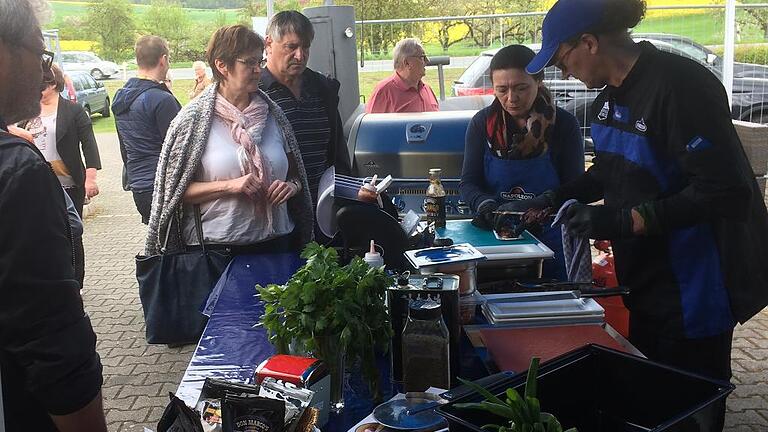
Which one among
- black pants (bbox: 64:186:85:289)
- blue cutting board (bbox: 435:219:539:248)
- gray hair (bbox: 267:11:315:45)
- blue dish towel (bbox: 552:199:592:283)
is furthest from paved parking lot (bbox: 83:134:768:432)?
gray hair (bbox: 267:11:315:45)

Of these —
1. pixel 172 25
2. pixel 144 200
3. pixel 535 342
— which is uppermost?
pixel 172 25

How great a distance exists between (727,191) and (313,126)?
2093 mm

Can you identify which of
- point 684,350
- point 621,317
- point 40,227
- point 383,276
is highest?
point 40,227

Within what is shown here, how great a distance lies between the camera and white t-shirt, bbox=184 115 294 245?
314 cm

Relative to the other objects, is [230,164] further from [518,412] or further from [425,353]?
[518,412]

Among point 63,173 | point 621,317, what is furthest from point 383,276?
point 63,173

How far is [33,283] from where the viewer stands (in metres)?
Result: 1.28

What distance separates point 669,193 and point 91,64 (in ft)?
68.6

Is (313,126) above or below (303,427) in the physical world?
above

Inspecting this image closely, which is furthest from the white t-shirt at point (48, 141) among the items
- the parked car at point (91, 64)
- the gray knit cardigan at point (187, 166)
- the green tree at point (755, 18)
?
the parked car at point (91, 64)

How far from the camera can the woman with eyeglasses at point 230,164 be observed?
10.2 feet

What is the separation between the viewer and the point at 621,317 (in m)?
2.87

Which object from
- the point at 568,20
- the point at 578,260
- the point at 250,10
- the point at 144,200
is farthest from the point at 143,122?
the point at 250,10

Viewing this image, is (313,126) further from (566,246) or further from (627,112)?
(627,112)
